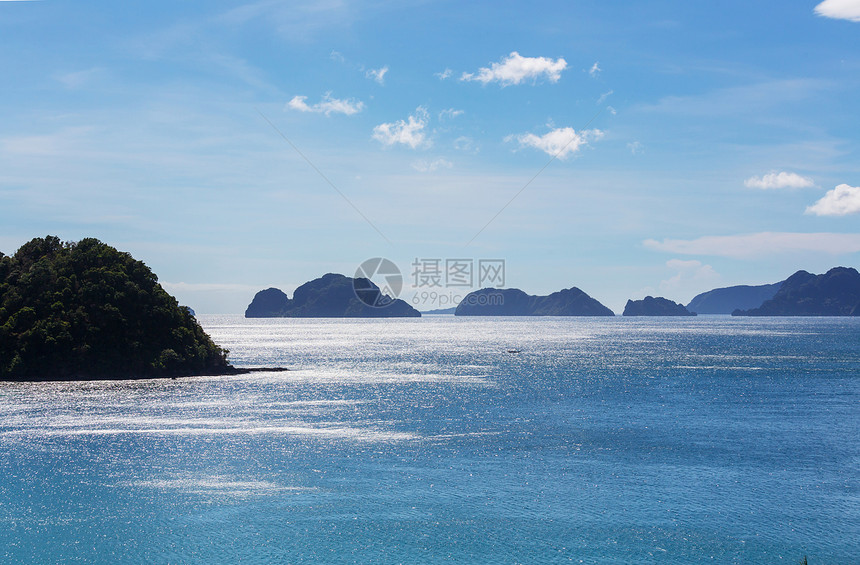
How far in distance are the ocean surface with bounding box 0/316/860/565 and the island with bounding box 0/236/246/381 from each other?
12.0 metres

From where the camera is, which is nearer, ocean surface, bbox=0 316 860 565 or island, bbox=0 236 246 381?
ocean surface, bbox=0 316 860 565

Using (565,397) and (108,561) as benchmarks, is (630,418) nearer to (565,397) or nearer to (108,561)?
(565,397)

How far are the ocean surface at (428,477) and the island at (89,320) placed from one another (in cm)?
1203

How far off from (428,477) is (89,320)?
354 feet

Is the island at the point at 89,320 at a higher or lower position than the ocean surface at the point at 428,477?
higher

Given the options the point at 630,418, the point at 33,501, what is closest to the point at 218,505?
the point at 33,501

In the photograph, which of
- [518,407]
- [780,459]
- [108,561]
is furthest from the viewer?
[518,407]

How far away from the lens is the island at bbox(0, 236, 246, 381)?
451ft

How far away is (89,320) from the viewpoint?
143 metres

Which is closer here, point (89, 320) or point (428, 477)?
point (428, 477)

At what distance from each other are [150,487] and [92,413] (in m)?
48.8

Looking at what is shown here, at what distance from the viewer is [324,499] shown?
5941 centimetres

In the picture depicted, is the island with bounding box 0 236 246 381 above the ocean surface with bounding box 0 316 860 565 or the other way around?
above

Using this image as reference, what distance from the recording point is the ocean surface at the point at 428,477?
4878 centimetres
